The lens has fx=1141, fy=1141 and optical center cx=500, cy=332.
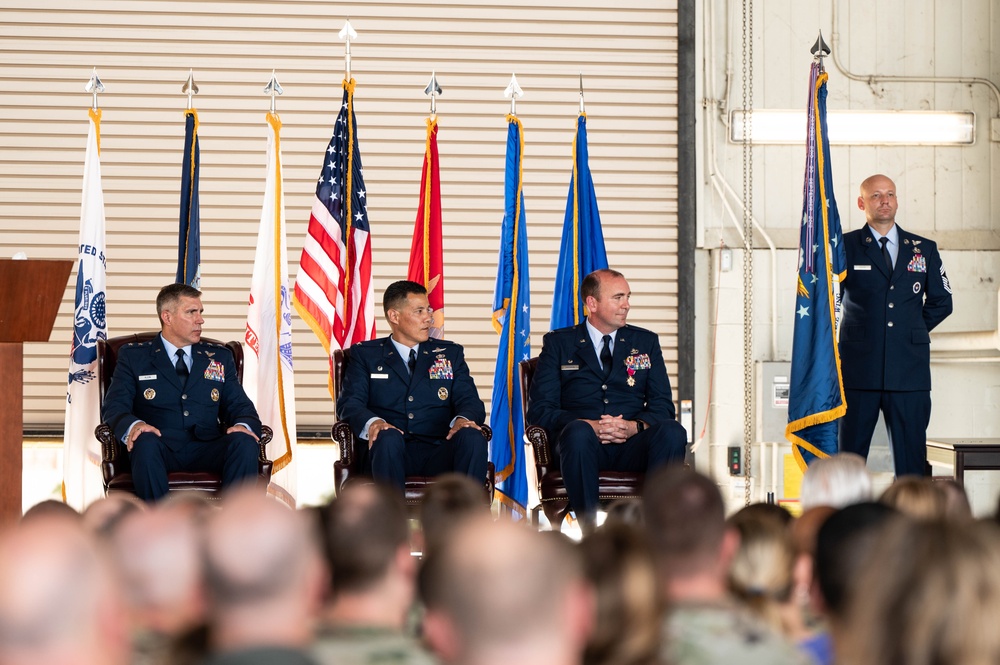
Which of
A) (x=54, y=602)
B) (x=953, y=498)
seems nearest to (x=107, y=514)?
(x=54, y=602)

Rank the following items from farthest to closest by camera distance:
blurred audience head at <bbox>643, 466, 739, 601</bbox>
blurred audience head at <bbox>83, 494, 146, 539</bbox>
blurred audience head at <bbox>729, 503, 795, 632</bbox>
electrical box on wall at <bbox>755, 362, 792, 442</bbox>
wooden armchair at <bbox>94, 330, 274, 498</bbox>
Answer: electrical box on wall at <bbox>755, 362, 792, 442</bbox>
wooden armchair at <bbox>94, 330, 274, 498</bbox>
blurred audience head at <bbox>83, 494, 146, 539</bbox>
blurred audience head at <bbox>729, 503, 795, 632</bbox>
blurred audience head at <bbox>643, 466, 739, 601</bbox>

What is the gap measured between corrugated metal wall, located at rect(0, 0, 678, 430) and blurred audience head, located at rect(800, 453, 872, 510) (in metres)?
4.29

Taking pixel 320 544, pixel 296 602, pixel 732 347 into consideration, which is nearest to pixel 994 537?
pixel 296 602

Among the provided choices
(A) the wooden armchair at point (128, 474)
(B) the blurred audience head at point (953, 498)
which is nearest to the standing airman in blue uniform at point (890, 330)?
(B) the blurred audience head at point (953, 498)

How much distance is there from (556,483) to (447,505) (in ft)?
7.43

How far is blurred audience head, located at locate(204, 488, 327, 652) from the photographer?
1489mm

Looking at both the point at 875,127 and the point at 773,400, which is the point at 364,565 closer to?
the point at 773,400

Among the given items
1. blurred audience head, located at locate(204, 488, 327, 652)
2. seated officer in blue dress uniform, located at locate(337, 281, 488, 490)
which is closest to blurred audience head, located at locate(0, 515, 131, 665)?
blurred audience head, located at locate(204, 488, 327, 652)

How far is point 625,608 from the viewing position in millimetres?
1672

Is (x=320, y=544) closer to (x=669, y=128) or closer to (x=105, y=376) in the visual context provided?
(x=105, y=376)

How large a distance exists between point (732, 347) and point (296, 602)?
6.17m

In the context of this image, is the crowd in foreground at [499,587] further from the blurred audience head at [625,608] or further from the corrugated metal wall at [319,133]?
the corrugated metal wall at [319,133]

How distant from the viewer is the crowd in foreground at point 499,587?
1.25 m

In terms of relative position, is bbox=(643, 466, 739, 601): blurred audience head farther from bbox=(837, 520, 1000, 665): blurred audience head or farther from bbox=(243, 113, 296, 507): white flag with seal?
bbox=(243, 113, 296, 507): white flag with seal
